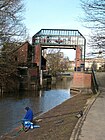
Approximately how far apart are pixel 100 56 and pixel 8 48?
17.8 metres

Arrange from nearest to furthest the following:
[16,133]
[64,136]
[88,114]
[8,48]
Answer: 1. [64,136]
2. [16,133]
3. [88,114]
4. [8,48]

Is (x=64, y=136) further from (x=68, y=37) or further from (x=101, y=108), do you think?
(x=68, y=37)

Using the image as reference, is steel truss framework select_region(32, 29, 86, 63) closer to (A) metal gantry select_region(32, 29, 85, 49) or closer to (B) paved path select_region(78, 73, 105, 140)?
(A) metal gantry select_region(32, 29, 85, 49)

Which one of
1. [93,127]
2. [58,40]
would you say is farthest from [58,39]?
[93,127]

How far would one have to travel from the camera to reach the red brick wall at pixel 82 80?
160 ft

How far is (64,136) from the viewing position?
13.3 metres

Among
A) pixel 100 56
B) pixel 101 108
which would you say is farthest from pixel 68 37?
pixel 101 108

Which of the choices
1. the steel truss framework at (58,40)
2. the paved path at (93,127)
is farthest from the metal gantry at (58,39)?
the paved path at (93,127)

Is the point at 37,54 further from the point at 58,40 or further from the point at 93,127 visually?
the point at 93,127

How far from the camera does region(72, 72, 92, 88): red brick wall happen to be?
48856 mm

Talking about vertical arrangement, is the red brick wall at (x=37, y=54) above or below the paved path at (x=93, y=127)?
above

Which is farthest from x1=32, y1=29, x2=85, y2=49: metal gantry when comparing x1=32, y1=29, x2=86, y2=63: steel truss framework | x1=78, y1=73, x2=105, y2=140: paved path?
x1=78, y1=73, x2=105, y2=140: paved path

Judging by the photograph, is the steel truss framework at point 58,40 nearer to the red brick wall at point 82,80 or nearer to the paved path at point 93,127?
the red brick wall at point 82,80

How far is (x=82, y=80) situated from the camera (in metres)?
50.2
